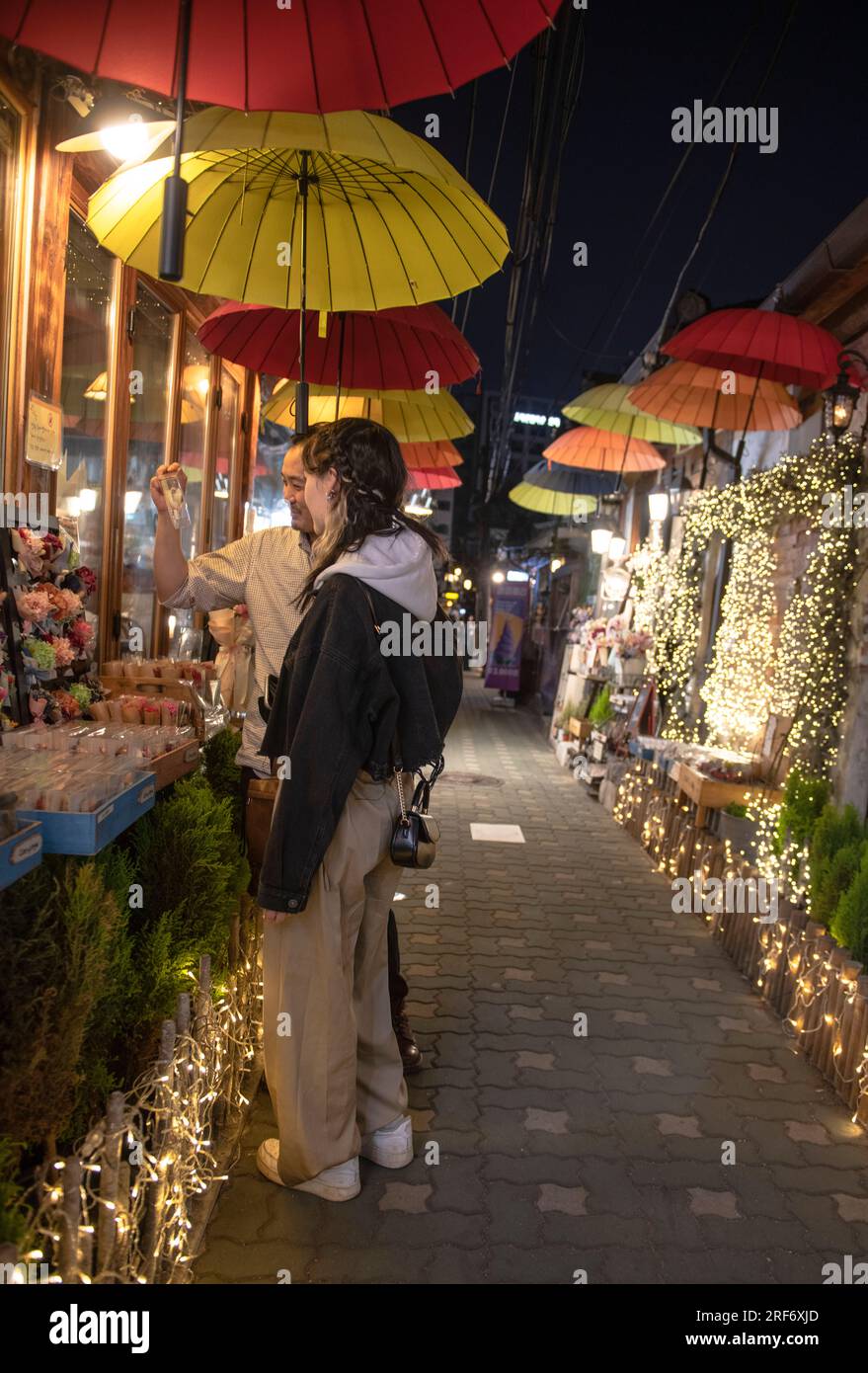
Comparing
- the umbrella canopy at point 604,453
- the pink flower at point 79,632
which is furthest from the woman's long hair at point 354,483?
the umbrella canopy at point 604,453

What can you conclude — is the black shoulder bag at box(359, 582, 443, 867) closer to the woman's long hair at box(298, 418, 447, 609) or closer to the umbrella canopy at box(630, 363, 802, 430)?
the woman's long hair at box(298, 418, 447, 609)

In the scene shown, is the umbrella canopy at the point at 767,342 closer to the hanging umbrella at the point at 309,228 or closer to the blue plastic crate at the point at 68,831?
the hanging umbrella at the point at 309,228

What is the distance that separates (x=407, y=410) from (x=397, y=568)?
14.3 feet

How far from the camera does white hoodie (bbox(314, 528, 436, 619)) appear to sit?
10.4 ft

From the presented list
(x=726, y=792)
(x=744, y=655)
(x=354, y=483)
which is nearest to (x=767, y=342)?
(x=726, y=792)

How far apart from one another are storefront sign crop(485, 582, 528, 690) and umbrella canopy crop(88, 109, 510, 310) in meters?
22.3

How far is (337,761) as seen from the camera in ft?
10.1

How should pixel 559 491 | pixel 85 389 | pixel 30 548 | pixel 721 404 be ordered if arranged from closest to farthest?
pixel 30 548, pixel 85 389, pixel 721 404, pixel 559 491

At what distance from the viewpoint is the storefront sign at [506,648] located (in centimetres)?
2656

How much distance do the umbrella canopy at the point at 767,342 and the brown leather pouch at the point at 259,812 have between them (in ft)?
16.4

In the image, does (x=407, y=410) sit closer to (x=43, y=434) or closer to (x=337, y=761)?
(x=43, y=434)

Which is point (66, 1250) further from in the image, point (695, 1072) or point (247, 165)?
point (247, 165)

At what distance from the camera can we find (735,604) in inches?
414

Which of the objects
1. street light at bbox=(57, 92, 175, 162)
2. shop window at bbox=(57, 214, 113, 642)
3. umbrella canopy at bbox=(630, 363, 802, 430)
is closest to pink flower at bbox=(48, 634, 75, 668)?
shop window at bbox=(57, 214, 113, 642)
